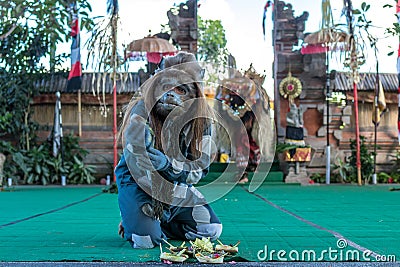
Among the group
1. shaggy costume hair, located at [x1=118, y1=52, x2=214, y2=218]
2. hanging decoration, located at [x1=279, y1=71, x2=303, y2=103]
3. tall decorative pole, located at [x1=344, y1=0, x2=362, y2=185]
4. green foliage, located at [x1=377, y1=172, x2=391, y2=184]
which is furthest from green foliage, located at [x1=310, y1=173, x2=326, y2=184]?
shaggy costume hair, located at [x1=118, y1=52, x2=214, y2=218]

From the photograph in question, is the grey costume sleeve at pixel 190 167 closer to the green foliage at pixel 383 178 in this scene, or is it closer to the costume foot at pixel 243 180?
the costume foot at pixel 243 180

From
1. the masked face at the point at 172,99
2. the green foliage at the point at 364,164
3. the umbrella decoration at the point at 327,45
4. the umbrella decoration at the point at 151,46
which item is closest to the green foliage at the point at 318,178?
the umbrella decoration at the point at 327,45

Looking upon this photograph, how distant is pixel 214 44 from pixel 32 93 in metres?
10.7

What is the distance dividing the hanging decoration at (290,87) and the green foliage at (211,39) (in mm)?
8119

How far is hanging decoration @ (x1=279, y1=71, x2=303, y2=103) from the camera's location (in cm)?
1103

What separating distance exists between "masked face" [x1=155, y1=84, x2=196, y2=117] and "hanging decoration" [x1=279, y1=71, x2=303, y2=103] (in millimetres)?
8114

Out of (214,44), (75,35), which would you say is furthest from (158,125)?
(214,44)

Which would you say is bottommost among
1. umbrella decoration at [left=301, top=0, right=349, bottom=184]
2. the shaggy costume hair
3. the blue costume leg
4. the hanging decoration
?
the blue costume leg

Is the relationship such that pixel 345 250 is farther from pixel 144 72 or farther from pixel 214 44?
pixel 214 44

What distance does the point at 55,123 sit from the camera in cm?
1083

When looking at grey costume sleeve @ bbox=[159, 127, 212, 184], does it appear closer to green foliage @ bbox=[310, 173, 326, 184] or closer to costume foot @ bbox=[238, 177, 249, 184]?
costume foot @ bbox=[238, 177, 249, 184]

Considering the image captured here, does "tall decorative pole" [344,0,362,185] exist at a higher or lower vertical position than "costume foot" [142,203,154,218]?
higher

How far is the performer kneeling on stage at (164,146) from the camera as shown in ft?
10.0

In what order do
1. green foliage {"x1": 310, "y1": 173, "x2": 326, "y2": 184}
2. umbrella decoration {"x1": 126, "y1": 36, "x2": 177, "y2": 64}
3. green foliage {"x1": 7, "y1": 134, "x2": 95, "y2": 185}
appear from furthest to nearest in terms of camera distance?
green foliage {"x1": 310, "y1": 173, "x2": 326, "y2": 184} → umbrella decoration {"x1": 126, "y1": 36, "x2": 177, "y2": 64} → green foliage {"x1": 7, "y1": 134, "x2": 95, "y2": 185}
